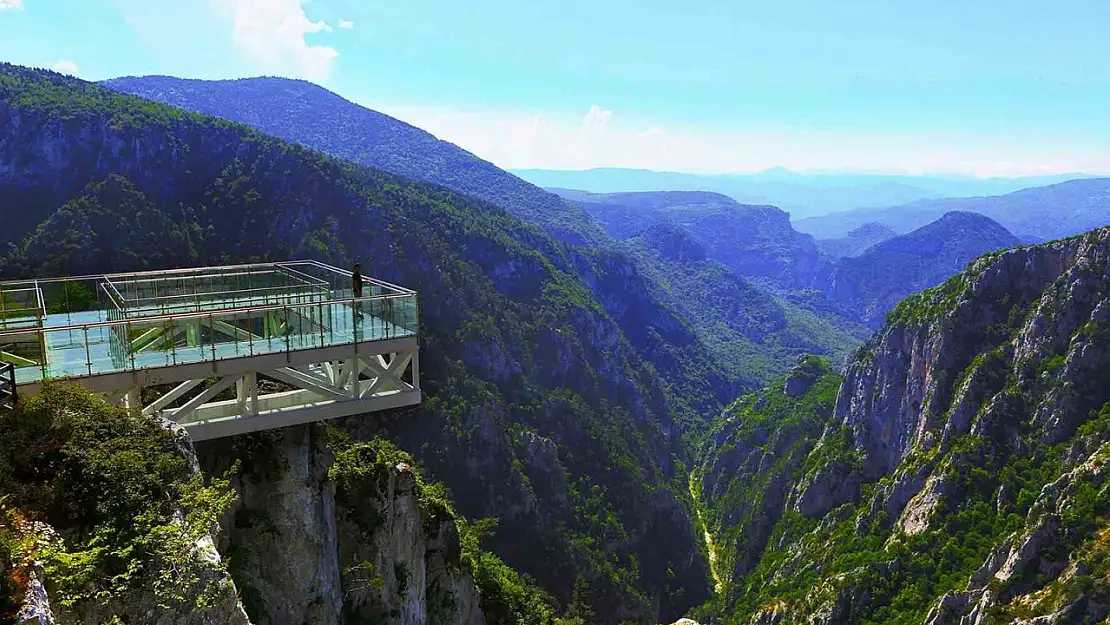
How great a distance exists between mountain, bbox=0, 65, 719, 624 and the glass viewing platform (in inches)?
1074

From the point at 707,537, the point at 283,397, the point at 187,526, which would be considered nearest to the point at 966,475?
the point at 707,537

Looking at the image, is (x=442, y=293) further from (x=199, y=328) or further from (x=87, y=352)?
(x=87, y=352)

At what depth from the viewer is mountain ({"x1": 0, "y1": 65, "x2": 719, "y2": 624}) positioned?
7788 cm

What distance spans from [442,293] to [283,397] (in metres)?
89.9

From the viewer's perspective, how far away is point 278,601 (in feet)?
51.4

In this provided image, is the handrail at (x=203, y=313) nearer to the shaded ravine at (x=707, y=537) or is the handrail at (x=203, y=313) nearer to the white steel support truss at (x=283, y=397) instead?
the white steel support truss at (x=283, y=397)

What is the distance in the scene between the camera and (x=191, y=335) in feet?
48.1

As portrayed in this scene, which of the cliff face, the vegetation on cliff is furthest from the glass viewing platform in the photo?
the vegetation on cliff

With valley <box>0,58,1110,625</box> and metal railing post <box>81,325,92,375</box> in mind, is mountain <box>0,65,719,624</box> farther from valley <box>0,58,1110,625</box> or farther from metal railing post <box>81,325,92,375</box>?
metal railing post <box>81,325,92,375</box>

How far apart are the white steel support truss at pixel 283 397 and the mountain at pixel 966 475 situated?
4917cm

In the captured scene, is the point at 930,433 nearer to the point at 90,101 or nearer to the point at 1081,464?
the point at 1081,464

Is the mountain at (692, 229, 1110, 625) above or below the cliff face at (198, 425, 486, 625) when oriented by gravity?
below

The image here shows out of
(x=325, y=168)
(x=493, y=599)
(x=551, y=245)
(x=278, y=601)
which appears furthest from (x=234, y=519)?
(x=551, y=245)

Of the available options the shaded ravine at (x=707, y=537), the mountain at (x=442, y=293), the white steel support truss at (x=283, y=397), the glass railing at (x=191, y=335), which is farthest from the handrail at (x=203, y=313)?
the shaded ravine at (x=707, y=537)
